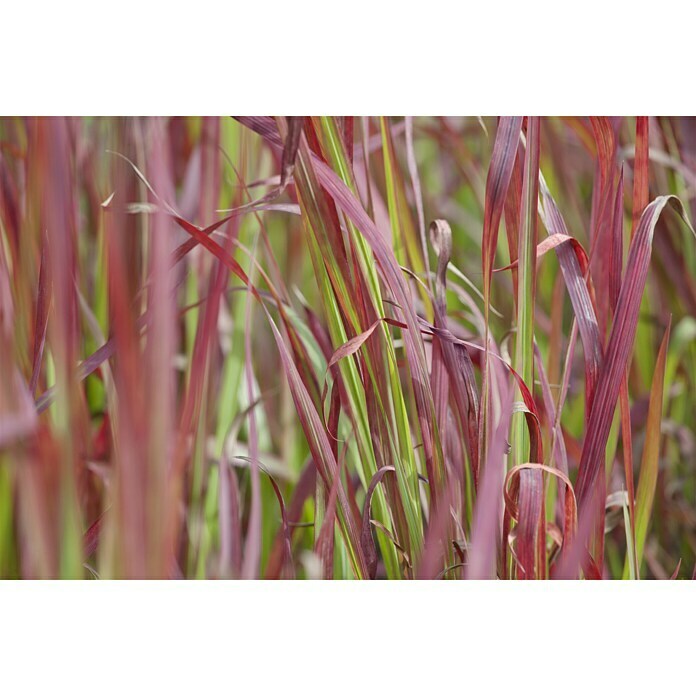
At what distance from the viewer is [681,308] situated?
516mm

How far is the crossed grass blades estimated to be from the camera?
0.43 metres

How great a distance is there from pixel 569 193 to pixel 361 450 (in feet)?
0.88

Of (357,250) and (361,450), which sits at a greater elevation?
(357,250)

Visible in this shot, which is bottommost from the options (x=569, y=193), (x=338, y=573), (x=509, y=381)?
(x=338, y=573)

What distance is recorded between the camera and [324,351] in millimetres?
470

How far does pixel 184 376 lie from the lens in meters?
0.50

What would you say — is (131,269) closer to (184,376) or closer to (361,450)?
(184,376)

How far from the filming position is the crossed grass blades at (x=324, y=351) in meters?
0.43
